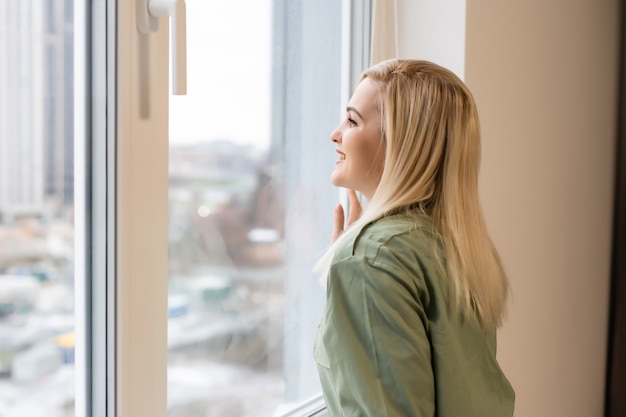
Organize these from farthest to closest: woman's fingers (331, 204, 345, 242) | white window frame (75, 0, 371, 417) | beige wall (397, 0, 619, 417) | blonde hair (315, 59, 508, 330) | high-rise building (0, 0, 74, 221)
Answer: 1. beige wall (397, 0, 619, 417)
2. woman's fingers (331, 204, 345, 242)
3. blonde hair (315, 59, 508, 330)
4. white window frame (75, 0, 371, 417)
5. high-rise building (0, 0, 74, 221)

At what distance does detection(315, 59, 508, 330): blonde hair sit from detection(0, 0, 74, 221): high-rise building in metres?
0.40

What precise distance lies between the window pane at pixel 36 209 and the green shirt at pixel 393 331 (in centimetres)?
35

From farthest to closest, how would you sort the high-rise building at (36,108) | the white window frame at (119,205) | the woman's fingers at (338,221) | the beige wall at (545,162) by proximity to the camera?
the beige wall at (545,162) < the woman's fingers at (338,221) < the white window frame at (119,205) < the high-rise building at (36,108)

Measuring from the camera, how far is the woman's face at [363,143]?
3.60ft

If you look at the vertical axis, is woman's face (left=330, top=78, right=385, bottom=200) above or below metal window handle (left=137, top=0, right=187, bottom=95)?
below

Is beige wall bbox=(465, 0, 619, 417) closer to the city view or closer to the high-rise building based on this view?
the city view

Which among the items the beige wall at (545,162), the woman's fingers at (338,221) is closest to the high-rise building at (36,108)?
the woman's fingers at (338,221)

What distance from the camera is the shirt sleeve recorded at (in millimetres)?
932

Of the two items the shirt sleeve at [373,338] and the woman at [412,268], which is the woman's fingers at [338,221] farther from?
the shirt sleeve at [373,338]

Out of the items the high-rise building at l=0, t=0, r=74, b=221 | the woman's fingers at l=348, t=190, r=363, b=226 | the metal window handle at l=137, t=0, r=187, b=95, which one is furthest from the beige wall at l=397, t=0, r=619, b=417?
the high-rise building at l=0, t=0, r=74, b=221

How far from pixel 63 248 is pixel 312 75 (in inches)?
29.5

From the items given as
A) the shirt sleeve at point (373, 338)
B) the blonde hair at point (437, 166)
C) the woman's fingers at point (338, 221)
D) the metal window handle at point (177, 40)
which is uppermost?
the metal window handle at point (177, 40)

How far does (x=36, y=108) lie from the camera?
85 cm

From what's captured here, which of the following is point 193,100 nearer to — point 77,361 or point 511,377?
point 77,361
